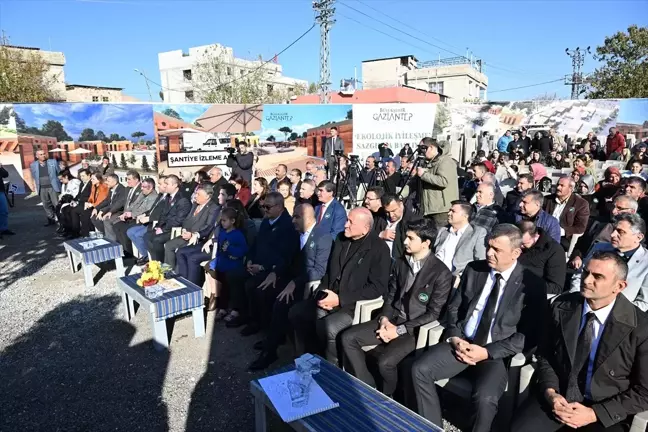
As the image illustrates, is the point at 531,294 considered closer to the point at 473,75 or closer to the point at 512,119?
the point at 512,119

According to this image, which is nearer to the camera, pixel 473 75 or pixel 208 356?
pixel 208 356

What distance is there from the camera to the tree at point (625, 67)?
20031 millimetres

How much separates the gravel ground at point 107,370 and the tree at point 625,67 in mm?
23311

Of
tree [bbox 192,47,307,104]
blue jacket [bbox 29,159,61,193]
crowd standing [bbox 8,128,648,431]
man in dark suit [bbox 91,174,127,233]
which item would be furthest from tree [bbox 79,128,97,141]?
tree [bbox 192,47,307,104]

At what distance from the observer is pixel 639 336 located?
83.3 inches

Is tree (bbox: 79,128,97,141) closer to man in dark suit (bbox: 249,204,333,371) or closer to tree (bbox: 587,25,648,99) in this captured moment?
man in dark suit (bbox: 249,204,333,371)

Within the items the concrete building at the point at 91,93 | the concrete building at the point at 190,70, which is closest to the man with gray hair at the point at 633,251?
the concrete building at the point at 190,70

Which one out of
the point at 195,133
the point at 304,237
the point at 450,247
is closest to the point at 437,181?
the point at 450,247

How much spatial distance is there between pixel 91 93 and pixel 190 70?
26.7 ft

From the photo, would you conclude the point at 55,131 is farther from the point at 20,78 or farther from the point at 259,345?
the point at 20,78

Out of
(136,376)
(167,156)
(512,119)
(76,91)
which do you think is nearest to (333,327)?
(136,376)

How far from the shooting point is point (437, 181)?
4.89m

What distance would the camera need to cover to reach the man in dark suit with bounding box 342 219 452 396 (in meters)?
3.06

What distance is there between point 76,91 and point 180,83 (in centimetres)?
793
